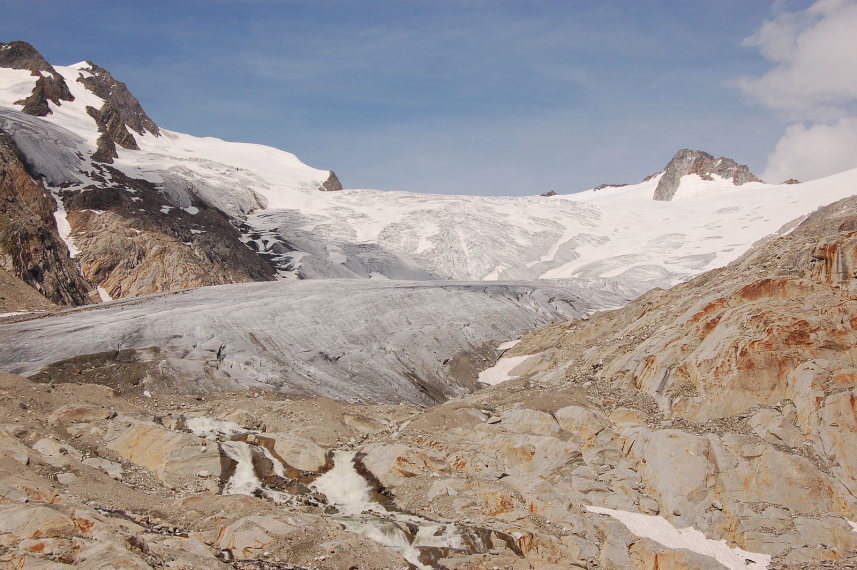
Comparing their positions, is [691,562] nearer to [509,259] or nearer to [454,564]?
[454,564]

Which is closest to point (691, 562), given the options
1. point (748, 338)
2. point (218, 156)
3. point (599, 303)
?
point (748, 338)

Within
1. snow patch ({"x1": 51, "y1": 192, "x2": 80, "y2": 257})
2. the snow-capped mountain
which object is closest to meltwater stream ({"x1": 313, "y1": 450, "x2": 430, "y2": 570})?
the snow-capped mountain

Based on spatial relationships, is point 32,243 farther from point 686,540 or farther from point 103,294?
point 686,540

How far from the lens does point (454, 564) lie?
23203mm

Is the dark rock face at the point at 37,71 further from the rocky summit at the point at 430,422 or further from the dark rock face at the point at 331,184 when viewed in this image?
the rocky summit at the point at 430,422

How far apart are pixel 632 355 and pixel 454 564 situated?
17725 millimetres

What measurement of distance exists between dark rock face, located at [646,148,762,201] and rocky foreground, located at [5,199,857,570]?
136326 millimetres

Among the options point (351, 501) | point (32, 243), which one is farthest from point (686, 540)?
point (32, 243)

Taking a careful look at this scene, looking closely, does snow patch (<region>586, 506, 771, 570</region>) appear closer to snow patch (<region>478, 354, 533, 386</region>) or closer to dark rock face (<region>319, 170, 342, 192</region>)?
snow patch (<region>478, 354, 533, 386</region>)

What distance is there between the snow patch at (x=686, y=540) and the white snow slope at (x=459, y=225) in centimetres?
6354

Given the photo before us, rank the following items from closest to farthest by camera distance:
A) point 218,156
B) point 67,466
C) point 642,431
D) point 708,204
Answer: point 67,466 → point 642,431 → point 708,204 → point 218,156

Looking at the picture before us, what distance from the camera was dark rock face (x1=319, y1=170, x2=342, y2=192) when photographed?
6399 inches

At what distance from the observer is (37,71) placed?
133000 millimetres

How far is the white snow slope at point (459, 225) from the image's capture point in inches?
3937
